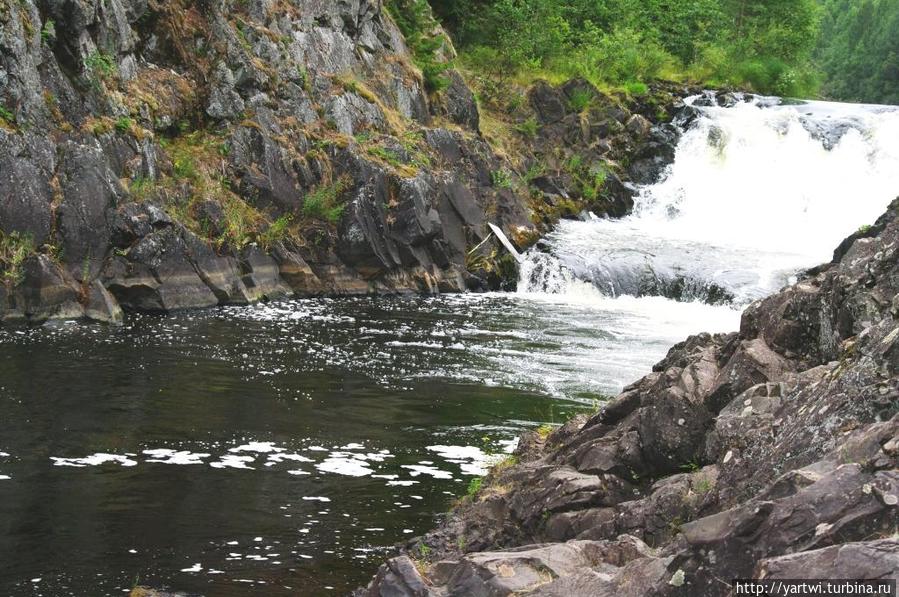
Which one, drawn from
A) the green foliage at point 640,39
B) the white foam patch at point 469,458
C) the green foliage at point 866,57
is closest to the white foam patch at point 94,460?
the white foam patch at point 469,458

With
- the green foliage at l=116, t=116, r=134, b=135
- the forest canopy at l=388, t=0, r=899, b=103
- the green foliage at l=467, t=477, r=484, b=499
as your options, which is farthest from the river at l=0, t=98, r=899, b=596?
the forest canopy at l=388, t=0, r=899, b=103

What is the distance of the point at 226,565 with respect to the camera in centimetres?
767

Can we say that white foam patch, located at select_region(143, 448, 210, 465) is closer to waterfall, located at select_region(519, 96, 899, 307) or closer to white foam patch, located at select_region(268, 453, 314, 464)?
white foam patch, located at select_region(268, 453, 314, 464)

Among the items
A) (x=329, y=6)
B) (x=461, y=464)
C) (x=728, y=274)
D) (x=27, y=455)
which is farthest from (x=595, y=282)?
(x=27, y=455)

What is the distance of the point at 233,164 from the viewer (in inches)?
895

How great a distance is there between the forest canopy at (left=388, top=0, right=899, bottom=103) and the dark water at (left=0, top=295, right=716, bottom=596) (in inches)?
612

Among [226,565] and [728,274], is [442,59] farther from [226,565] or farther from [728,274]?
[226,565]

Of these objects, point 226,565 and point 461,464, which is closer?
point 226,565

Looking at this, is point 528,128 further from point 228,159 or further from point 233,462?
point 233,462

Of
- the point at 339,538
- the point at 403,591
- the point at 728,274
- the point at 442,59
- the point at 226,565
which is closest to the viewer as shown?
the point at 403,591

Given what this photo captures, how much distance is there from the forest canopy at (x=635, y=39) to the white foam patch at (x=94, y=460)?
74.3ft

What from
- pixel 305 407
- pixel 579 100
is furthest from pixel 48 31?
pixel 579 100

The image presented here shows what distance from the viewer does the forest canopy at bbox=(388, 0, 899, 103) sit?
36719mm

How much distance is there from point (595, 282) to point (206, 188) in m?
10.00
